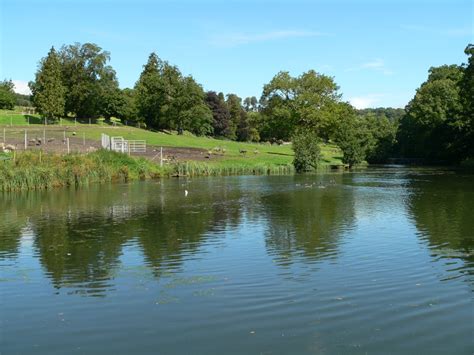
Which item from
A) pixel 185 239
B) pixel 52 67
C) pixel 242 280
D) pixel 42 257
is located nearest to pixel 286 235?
pixel 185 239

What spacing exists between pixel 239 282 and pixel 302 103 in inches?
3259

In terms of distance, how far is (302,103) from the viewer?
93.4 meters

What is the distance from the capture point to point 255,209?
2906 cm

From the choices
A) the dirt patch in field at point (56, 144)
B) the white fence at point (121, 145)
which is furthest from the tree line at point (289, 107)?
the dirt patch in field at point (56, 144)

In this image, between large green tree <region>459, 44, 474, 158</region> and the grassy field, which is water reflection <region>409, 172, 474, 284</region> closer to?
the grassy field

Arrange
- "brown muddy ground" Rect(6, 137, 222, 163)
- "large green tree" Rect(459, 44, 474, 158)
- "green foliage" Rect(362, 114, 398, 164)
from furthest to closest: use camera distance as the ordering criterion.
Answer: "green foliage" Rect(362, 114, 398, 164), "large green tree" Rect(459, 44, 474, 158), "brown muddy ground" Rect(6, 137, 222, 163)

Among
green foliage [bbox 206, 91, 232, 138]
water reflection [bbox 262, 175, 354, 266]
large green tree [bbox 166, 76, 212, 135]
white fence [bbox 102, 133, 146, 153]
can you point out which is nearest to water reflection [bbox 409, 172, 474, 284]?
water reflection [bbox 262, 175, 354, 266]

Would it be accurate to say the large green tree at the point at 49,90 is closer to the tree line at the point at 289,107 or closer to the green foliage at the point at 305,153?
the tree line at the point at 289,107

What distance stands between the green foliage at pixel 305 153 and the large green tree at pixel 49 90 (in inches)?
1957

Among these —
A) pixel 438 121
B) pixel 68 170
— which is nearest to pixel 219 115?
pixel 438 121

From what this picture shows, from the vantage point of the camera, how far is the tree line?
89000mm

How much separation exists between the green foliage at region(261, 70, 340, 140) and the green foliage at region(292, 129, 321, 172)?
17063mm

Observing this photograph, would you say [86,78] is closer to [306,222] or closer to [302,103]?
[302,103]

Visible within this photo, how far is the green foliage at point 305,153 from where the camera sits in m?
Answer: 73.1
